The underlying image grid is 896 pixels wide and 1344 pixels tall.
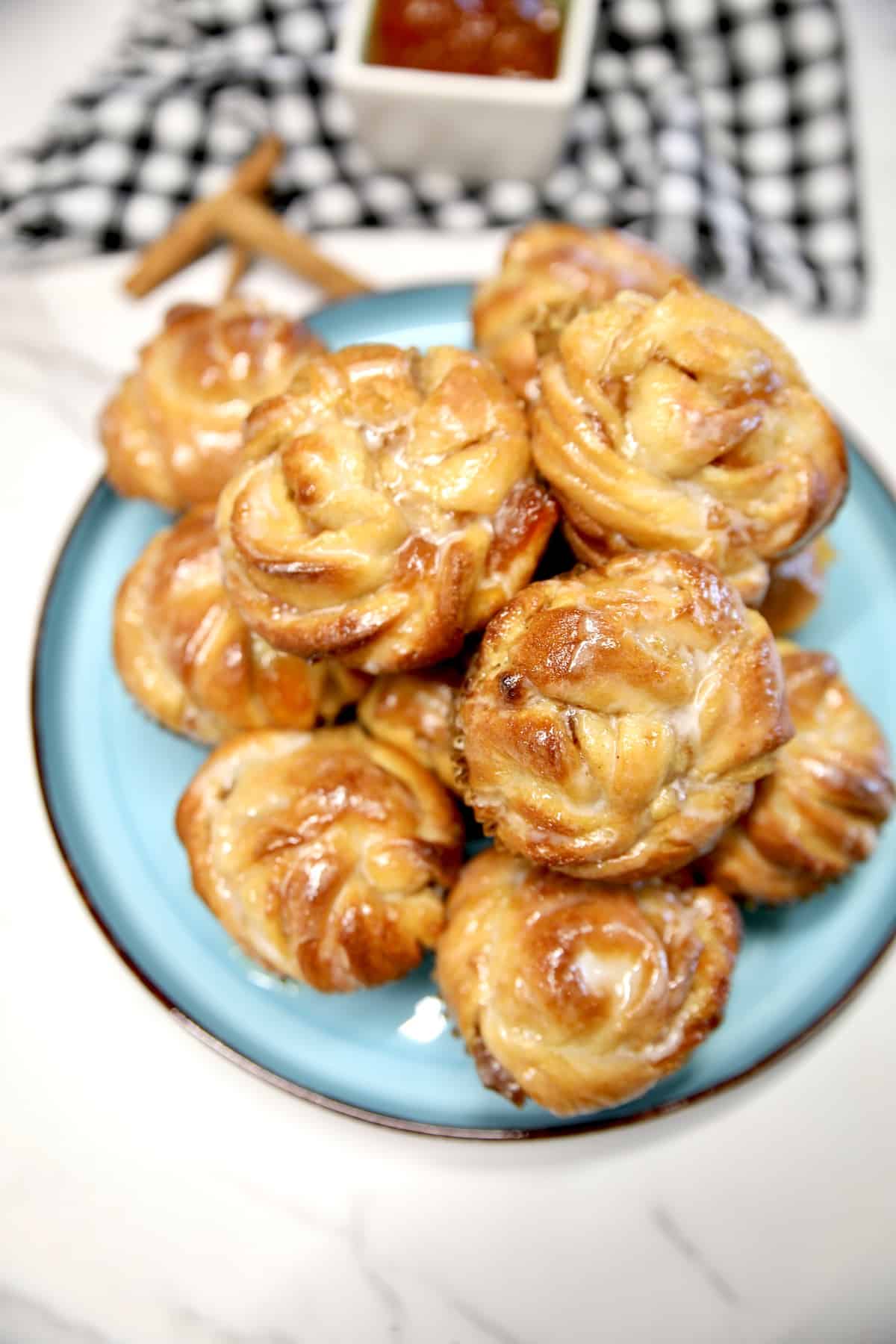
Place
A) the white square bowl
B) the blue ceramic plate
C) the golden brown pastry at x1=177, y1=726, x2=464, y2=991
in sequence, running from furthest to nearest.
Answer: the white square bowl < the blue ceramic plate < the golden brown pastry at x1=177, y1=726, x2=464, y2=991

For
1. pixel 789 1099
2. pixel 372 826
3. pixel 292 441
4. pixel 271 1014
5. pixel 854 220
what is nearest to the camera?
pixel 292 441

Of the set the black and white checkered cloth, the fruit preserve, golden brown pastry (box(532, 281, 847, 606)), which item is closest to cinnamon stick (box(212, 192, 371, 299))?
the black and white checkered cloth

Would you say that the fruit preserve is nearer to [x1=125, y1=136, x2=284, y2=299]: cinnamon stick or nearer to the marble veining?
[x1=125, y1=136, x2=284, y2=299]: cinnamon stick

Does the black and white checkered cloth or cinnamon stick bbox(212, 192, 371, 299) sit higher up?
the black and white checkered cloth

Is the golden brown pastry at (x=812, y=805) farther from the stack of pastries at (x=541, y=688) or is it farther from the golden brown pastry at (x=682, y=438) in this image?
the golden brown pastry at (x=682, y=438)

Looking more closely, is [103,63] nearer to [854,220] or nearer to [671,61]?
[671,61]

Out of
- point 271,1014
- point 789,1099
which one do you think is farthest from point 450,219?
point 789,1099
